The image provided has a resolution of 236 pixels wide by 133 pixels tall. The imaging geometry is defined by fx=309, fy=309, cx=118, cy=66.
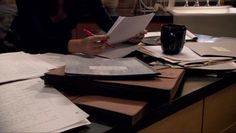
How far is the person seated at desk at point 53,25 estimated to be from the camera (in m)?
1.22

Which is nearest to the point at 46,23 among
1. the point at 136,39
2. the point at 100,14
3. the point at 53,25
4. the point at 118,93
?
the point at 53,25

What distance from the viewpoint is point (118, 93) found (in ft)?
2.49

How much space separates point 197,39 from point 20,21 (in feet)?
3.17

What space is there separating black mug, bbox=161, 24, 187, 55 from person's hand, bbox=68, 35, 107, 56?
0.23 m

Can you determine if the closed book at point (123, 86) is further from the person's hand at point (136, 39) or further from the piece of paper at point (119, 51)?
the person's hand at point (136, 39)

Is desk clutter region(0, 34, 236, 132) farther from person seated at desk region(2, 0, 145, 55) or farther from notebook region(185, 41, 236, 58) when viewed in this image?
person seated at desk region(2, 0, 145, 55)

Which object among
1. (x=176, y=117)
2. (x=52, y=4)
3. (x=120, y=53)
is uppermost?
(x=52, y=4)

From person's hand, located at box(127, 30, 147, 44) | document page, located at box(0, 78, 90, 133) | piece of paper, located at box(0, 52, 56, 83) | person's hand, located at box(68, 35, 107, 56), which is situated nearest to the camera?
document page, located at box(0, 78, 90, 133)

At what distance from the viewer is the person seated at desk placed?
1.22 metres

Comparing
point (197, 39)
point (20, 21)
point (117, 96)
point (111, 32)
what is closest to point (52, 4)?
point (20, 21)

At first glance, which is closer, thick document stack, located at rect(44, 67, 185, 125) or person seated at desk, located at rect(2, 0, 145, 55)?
thick document stack, located at rect(44, 67, 185, 125)

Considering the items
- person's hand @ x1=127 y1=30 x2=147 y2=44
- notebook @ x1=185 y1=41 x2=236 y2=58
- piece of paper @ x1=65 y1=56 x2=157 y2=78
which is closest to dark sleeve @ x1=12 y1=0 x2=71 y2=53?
person's hand @ x1=127 y1=30 x2=147 y2=44

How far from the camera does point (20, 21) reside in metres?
1.72

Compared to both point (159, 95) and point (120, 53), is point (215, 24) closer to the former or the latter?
point (120, 53)
